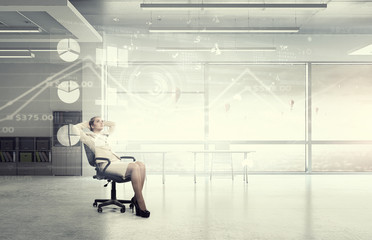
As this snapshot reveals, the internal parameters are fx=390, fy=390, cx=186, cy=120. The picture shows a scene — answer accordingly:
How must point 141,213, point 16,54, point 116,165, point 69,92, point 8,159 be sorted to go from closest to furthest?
point 141,213, point 116,165, point 69,92, point 8,159, point 16,54

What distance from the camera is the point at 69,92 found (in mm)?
8492

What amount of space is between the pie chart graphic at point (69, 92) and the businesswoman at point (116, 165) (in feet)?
12.1

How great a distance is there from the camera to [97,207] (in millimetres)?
5152

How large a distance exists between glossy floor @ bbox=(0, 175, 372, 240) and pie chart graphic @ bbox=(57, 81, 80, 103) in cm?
183

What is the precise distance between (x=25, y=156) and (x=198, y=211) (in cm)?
520

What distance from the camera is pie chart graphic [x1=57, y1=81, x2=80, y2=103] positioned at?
27.8 feet

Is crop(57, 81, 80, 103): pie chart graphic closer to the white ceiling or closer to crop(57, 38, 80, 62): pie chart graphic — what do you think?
crop(57, 38, 80, 62): pie chart graphic

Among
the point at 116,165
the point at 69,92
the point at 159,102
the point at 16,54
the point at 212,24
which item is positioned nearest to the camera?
the point at 116,165

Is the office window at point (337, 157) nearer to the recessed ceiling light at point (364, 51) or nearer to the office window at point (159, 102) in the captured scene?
the recessed ceiling light at point (364, 51)

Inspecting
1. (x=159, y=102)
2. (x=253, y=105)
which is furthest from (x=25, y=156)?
(x=253, y=105)

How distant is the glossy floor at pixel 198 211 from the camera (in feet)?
12.8

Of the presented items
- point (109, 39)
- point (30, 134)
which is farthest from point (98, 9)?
point (30, 134)

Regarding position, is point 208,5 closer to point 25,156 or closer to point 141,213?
point 141,213

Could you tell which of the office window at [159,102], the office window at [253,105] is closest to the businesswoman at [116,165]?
the office window at [159,102]
